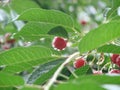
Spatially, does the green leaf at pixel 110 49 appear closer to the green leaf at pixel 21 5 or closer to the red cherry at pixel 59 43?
the red cherry at pixel 59 43

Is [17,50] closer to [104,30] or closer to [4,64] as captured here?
[4,64]

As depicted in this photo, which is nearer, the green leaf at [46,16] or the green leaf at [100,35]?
the green leaf at [100,35]

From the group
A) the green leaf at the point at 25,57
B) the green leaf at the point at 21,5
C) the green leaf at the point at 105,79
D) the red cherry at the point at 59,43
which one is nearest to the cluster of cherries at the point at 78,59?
the red cherry at the point at 59,43

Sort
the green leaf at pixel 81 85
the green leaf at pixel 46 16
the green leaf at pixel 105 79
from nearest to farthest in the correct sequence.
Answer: the green leaf at pixel 81 85 → the green leaf at pixel 105 79 → the green leaf at pixel 46 16

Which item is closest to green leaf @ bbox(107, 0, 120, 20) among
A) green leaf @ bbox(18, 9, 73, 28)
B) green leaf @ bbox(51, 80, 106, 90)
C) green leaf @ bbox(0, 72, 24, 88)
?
green leaf @ bbox(18, 9, 73, 28)

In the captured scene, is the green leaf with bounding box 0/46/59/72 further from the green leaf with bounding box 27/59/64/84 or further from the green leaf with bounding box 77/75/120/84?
the green leaf with bounding box 77/75/120/84

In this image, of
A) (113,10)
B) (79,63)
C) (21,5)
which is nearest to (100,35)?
(79,63)

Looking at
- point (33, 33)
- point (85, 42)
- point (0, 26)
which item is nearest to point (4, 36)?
point (0, 26)
